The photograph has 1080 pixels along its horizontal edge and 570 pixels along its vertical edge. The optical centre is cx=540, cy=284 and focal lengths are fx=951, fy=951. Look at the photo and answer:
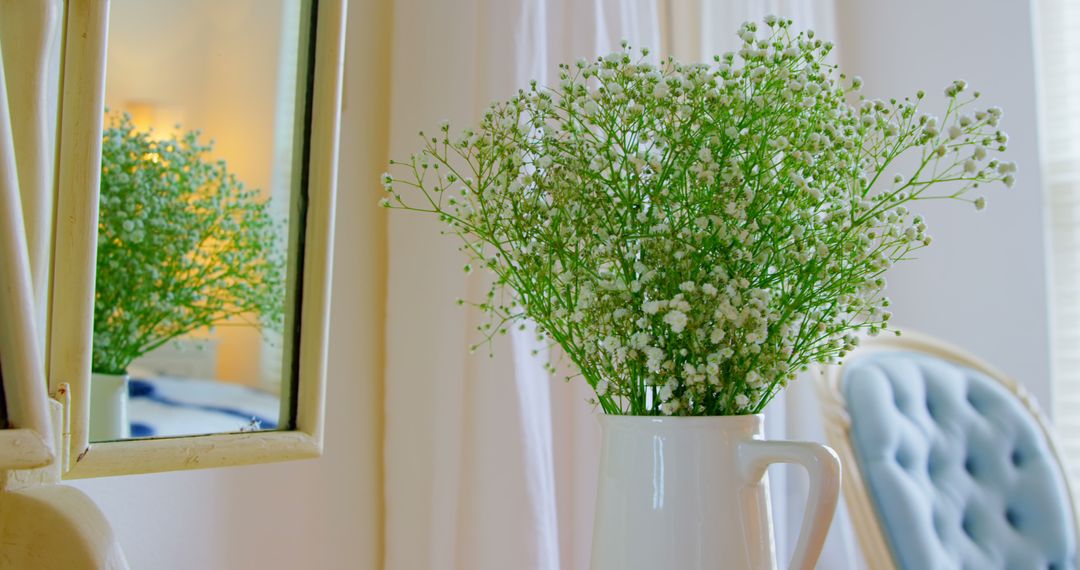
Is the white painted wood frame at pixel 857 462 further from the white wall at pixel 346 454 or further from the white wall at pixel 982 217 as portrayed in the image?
the white wall at pixel 982 217

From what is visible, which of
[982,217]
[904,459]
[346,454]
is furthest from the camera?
[982,217]

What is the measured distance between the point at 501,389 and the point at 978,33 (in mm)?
1658

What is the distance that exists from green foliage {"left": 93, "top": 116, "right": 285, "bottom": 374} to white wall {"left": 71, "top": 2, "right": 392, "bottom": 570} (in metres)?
0.27

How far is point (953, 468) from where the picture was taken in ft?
4.45

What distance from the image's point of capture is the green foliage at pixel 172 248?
708mm

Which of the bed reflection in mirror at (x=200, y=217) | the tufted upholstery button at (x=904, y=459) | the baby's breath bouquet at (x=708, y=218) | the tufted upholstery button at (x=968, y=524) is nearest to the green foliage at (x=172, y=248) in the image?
the bed reflection in mirror at (x=200, y=217)

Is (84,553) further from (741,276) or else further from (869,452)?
(869,452)

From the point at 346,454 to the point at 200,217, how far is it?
467mm

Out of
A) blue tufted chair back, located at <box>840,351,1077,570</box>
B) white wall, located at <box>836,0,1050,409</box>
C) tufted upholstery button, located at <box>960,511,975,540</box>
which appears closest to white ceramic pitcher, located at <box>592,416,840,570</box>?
blue tufted chair back, located at <box>840,351,1077,570</box>

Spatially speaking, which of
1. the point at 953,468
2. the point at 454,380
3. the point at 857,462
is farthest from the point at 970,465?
the point at 454,380

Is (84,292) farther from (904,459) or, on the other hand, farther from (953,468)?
(953,468)

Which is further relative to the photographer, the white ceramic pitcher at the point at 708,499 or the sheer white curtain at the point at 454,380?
the sheer white curtain at the point at 454,380

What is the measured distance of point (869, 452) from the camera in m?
1.23

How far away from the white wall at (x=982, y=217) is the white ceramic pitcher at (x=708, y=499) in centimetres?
171
